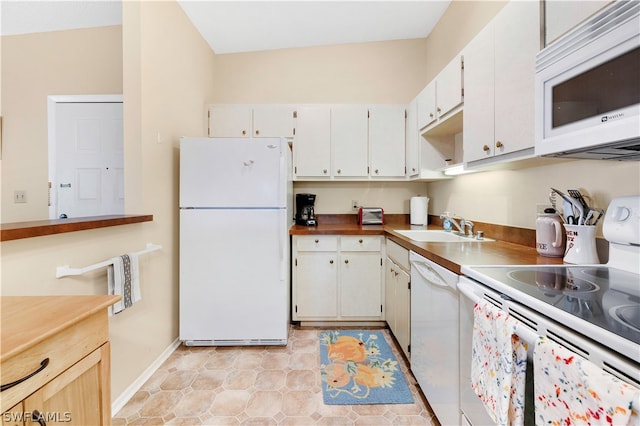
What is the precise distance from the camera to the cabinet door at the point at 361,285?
2443mm

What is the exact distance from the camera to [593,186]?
1.20 metres

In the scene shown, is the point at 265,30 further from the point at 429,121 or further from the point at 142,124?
the point at 429,121

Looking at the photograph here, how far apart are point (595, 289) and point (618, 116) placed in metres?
0.53

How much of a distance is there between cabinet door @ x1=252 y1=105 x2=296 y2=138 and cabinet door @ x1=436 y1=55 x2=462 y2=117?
54.9 inches

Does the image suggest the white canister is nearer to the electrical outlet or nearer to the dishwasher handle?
the dishwasher handle

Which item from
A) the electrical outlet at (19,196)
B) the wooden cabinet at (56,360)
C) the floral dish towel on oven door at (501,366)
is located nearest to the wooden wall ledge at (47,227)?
the wooden cabinet at (56,360)

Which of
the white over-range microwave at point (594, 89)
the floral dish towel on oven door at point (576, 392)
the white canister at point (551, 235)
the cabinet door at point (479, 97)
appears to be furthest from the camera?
the cabinet door at point (479, 97)

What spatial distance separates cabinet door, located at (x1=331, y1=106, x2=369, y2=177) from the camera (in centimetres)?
275

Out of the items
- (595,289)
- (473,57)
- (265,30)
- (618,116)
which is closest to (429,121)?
(473,57)

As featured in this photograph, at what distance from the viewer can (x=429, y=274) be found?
56.0 inches

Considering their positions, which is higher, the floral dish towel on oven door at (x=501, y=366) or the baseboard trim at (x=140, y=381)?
the floral dish towel on oven door at (x=501, y=366)

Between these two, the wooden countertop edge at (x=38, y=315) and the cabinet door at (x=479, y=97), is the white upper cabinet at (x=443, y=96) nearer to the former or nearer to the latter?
the cabinet door at (x=479, y=97)

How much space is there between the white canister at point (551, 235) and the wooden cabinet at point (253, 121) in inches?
86.0

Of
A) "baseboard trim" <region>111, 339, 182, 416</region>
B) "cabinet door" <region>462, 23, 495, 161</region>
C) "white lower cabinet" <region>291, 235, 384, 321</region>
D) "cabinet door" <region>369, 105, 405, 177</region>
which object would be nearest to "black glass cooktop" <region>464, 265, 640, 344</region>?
"cabinet door" <region>462, 23, 495, 161</region>
